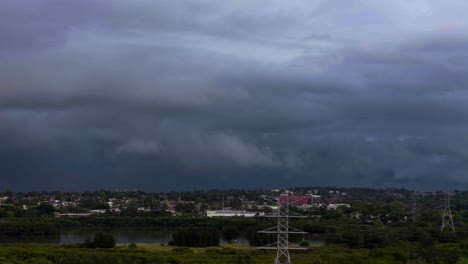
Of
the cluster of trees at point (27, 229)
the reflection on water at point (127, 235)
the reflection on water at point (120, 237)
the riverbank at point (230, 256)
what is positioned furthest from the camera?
the cluster of trees at point (27, 229)

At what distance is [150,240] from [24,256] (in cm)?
3197

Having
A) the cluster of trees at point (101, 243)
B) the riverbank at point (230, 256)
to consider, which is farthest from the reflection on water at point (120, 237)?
the riverbank at point (230, 256)

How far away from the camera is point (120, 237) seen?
92.5 meters

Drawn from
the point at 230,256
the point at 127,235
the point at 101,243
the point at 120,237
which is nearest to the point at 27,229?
the point at 120,237

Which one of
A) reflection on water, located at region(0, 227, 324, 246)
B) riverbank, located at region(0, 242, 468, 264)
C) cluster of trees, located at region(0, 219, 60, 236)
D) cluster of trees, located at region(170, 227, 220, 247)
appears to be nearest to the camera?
riverbank, located at region(0, 242, 468, 264)

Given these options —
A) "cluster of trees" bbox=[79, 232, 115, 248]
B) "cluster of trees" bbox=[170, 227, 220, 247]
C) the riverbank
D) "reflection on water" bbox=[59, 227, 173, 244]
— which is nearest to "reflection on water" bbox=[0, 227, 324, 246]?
"reflection on water" bbox=[59, 227, 173, 244]

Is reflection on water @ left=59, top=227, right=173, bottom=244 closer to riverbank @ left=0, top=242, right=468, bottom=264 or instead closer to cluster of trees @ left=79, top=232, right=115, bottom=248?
cluster of trees @ left=79, top=232, right=115, bottom=248

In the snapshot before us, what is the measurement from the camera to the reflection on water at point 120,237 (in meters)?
84.2

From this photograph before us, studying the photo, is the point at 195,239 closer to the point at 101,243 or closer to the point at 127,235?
the point at 101,243

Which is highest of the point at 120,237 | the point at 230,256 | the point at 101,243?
the point at 101,243

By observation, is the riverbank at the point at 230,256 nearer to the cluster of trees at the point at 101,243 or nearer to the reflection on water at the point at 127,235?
the cluster of trees at the point at 101,243

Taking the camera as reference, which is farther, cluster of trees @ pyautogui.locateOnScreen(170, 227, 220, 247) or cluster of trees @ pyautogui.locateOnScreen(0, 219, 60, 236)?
cluster of trees @ pyautogui.locateOnScreen(0, 219, 60, 236)

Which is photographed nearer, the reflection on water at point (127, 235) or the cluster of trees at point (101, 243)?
the cluster of trees at point (101, 243)

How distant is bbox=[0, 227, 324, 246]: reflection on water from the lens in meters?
84.2
